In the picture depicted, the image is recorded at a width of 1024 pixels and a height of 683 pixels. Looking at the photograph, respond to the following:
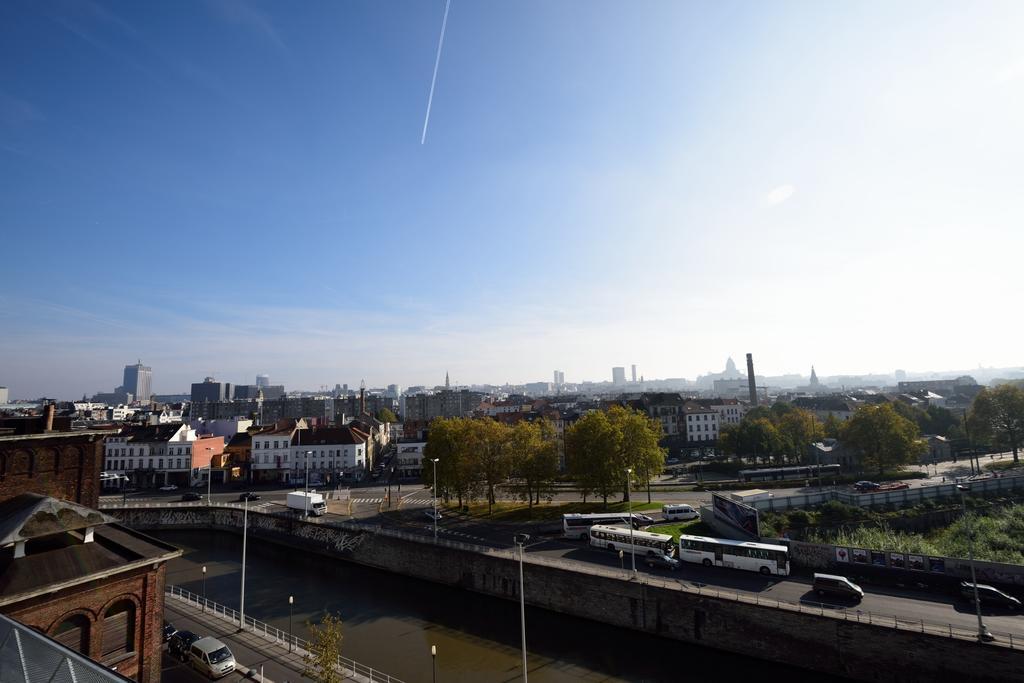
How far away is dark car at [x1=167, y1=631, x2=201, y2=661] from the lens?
93.7 ft

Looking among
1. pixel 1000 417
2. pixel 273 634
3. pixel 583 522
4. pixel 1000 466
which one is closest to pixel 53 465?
pixel 273 634

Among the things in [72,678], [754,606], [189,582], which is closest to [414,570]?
[189,582]

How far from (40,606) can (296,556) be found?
3985 cm

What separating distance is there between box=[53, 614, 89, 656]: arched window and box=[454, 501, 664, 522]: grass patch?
40.1 m

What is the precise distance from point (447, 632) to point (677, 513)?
26.9 meters

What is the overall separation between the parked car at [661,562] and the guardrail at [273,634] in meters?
20.5

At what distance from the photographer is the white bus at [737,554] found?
37125mm

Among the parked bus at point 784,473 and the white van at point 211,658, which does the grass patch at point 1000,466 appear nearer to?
the parked bus at point 784,473

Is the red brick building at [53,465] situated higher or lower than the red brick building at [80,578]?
higher

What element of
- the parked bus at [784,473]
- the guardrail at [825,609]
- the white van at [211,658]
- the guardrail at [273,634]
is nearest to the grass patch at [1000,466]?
the parked bus at [784,473]

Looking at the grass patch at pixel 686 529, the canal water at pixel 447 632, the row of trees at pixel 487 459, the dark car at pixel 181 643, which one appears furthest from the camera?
the row of trees at pixel 487 459

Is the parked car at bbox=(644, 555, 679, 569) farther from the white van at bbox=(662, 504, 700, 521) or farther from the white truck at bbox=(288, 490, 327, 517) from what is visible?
the white truck at bbox=(288, 490, 327, 517)

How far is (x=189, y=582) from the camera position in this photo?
45.7 metres

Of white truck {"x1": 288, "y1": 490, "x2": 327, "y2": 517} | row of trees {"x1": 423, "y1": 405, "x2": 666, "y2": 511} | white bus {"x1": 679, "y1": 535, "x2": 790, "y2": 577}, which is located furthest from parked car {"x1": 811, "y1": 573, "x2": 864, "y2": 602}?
white truck {"x1": 288, "y1": 490, "x2": 327, "y2": 517}
